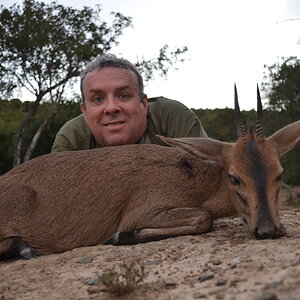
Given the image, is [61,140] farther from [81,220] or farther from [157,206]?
[157,206]

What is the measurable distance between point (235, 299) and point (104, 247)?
109 inches

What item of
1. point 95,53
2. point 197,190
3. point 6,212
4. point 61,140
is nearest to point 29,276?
point 6,212

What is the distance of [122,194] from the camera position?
235 inches

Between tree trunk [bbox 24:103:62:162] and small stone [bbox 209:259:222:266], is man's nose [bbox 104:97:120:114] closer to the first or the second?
small stone [bbox 209:259:222:266]

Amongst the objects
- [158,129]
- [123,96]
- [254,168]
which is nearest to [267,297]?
[254,168]

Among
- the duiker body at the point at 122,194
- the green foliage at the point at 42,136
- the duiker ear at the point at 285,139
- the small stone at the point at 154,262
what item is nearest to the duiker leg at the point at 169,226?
the duiker body at the point at 122,194

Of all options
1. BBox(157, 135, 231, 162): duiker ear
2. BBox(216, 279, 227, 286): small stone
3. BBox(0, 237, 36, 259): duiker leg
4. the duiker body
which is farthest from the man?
BBox(216, 279, 227, 286): small stone

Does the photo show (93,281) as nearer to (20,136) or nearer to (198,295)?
(198,295)

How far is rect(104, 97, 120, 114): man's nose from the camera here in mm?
7125

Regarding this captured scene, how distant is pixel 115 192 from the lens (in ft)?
19.6

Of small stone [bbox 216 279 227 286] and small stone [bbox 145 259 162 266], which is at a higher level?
small stone [bbox 216 279 227 286]

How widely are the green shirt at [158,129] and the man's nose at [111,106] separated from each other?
2.60 feet

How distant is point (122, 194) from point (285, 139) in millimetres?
2009

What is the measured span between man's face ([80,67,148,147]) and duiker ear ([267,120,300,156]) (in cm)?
242
